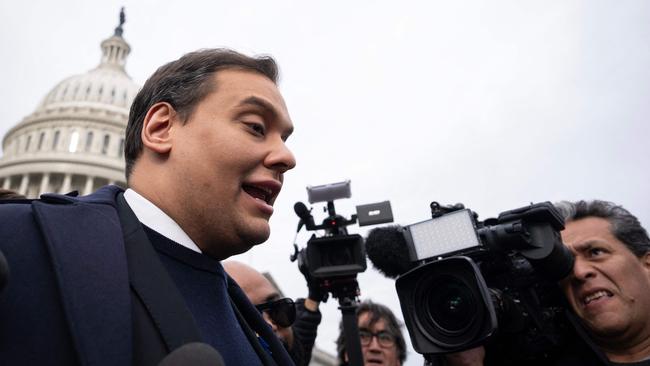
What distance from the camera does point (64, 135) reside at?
163 ft

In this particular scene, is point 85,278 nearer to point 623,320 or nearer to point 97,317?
point 97,317

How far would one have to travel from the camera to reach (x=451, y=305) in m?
2.47

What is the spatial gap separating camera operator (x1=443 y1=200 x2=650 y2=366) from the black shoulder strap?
209 centimetres

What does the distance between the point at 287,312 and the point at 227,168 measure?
7.25 ft

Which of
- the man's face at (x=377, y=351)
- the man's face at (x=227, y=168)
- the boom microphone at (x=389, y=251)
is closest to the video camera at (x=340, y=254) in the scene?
the boom microphone at (x=389, y=251)

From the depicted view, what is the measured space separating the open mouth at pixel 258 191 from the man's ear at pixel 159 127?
317 millimetres

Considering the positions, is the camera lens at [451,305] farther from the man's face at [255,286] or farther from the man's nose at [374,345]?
the man's nose at [374,345]

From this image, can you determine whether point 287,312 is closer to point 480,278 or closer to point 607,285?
point 480,278

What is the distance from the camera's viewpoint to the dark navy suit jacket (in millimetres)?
988

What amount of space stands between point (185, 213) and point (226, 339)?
1.52ft

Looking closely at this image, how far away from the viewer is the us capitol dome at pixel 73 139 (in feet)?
152

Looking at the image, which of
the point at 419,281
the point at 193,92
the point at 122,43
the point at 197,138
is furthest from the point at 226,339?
the point at 122,43

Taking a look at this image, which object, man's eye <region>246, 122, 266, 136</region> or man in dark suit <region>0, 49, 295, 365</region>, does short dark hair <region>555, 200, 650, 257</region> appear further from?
man's eye <region>246, 122, 266, 136</region>

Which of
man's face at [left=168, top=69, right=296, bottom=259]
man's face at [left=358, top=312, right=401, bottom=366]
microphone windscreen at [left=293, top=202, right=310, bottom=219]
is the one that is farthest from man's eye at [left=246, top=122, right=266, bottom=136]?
man's face at [left=358, top=312, right=401, bottom=366]
